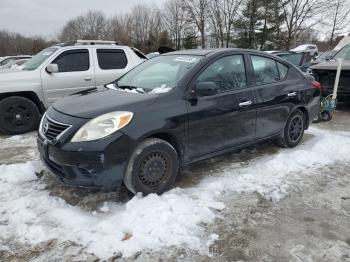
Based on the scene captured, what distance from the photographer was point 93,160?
3.29 metres

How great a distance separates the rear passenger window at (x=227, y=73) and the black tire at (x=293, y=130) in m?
1.34

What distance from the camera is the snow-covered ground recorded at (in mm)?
2973

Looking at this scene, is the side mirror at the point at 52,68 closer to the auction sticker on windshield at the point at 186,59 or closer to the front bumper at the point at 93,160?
the auction sticker on windshield at the point at 186,59

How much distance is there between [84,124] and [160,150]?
86 cm

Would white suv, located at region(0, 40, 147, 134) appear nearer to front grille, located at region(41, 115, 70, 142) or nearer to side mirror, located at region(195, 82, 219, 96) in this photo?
front grille, located at region(41, 115, 70, 142)

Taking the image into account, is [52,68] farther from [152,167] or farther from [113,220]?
[113,220]

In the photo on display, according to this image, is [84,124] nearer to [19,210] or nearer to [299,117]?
[19,210]

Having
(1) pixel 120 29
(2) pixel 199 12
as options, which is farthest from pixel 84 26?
(2) pixel 199 12

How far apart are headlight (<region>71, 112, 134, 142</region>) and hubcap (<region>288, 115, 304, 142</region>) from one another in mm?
3144

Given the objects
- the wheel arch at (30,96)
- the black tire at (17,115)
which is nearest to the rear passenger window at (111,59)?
the wheel arch at (30,96)

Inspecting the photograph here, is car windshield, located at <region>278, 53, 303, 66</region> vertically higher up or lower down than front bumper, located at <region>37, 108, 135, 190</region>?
higher up

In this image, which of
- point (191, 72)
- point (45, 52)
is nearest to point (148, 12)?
point (45, 52)

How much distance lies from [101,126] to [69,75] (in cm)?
425

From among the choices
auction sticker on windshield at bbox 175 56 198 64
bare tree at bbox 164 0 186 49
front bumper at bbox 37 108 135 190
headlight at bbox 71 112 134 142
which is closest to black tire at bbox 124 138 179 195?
front bumper at bbox 37 108 135 190
